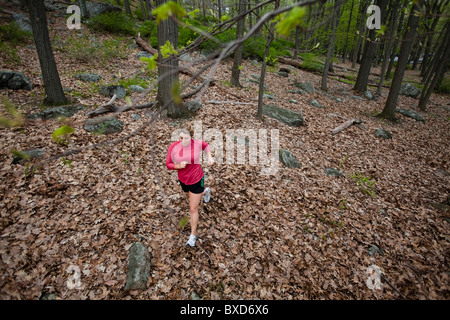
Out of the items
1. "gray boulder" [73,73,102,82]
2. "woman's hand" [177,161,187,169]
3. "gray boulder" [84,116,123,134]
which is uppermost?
"gray boulder" [73,73,102,82]

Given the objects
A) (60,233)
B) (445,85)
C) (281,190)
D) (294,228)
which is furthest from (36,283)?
(445,85)

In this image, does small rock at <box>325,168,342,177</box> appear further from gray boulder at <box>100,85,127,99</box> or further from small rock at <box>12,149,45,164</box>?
gray boulder at <box>100,85,127,99</box>

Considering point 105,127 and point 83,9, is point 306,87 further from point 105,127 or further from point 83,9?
point 83,9

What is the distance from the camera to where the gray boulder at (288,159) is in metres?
5.95

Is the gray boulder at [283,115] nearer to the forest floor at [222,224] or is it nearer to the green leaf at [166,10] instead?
the forest floor at [222,224]

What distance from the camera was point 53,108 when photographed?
19.2 feet

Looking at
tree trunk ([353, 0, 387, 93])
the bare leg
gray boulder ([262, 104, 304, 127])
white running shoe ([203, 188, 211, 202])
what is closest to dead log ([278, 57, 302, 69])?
tree trunk ([353, 0, 387, 93])

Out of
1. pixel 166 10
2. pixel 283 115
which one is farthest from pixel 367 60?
pixel 166 10

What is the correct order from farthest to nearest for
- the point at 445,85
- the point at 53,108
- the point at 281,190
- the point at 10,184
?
the point at 445,85
the point at 53,108
the point at 281,190
the point at 10,184

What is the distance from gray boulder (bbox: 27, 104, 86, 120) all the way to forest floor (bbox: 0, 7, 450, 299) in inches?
15.0

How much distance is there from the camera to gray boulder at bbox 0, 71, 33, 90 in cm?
658
